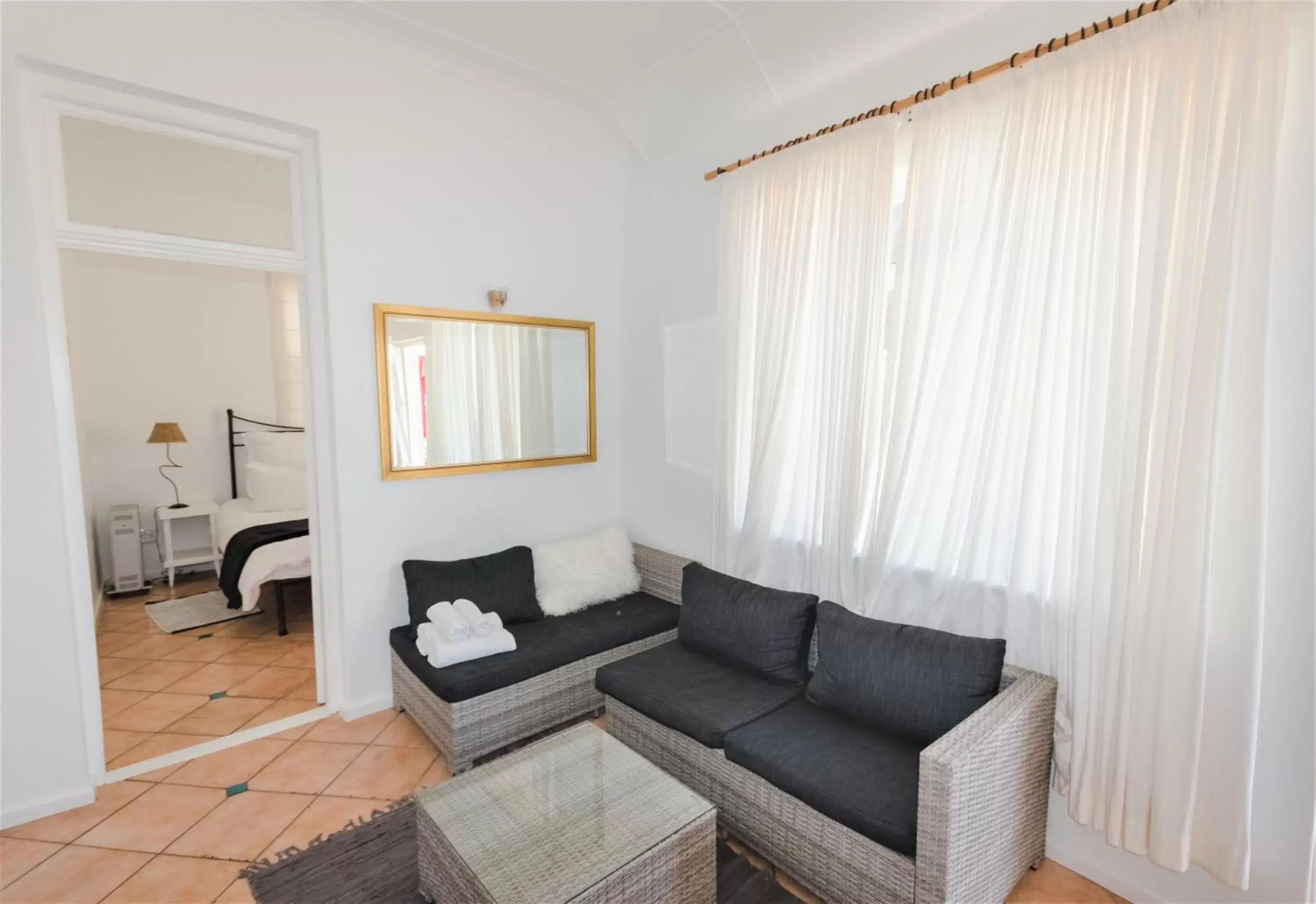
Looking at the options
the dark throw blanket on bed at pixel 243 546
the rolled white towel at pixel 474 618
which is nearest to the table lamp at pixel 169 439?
the dark throw blanket on bed at pixel 243 546

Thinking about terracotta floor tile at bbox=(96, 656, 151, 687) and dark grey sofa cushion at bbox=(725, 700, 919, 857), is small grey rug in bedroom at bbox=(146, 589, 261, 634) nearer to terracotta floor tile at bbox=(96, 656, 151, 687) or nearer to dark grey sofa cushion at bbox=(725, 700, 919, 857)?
terracotta floor tile at bbox=(96, 656, 151, 687)

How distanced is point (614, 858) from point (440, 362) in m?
2.29

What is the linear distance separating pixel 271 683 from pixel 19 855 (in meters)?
1.18

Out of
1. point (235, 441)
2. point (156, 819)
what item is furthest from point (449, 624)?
point (235, 441)

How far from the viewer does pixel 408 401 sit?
294cm

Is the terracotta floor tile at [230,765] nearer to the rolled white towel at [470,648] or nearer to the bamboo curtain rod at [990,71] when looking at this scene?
the rolled white towel at [470,648]

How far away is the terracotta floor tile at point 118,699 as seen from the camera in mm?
2914

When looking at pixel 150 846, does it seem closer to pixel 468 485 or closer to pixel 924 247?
pixel 468 485

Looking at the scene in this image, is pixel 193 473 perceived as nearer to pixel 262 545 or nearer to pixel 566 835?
pixel 262 545

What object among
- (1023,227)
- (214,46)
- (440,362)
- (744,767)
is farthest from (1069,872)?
(214,46)

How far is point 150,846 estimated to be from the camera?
2.05 metres

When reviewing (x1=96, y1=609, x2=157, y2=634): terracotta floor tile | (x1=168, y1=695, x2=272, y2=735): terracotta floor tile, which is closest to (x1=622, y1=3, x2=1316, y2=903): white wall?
(x1=168, y1=695, x2=272, y2=735): terracotta floor tile

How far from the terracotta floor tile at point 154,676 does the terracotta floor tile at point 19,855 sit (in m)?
1.11

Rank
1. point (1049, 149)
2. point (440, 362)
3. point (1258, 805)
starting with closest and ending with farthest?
1. point (1258, 805)
2. point (1049, 149)
3. point (440, 362)
